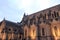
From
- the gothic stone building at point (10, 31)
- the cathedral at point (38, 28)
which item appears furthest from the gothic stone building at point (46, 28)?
the gothic stone building at point (10, 31)

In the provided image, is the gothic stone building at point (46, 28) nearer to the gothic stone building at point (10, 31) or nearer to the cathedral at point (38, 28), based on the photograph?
the cathedral at point (38, 28)

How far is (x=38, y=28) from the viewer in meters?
44.3

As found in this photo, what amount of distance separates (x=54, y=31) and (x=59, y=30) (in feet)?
5.50

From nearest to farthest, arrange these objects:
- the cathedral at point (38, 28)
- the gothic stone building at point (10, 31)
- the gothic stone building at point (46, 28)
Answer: the gothic stone building at point (46, 28) < the cathedral at point (38, 28) < the gothic stone building at point (10, 31)

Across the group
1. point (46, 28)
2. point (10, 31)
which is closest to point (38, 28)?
point (46, 28)

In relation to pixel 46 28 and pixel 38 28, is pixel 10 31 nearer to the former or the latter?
pixel 38 28

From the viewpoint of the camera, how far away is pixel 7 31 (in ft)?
161

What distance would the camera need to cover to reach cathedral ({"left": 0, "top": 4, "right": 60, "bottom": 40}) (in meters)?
41.0

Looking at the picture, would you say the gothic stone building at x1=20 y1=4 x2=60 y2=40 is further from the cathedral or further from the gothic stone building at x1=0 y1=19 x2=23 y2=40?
the gothic stone building at x1=0 y1=19 x2=23 y2=40

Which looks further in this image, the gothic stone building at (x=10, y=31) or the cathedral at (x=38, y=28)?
the gothic stone building at (x=10, y=31)

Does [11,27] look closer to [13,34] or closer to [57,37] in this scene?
[13,34]

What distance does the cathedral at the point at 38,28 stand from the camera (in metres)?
41.0

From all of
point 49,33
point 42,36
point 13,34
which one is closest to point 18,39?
point 13,34

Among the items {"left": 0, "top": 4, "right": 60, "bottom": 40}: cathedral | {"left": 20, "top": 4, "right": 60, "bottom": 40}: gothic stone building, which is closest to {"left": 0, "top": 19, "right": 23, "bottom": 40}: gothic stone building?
{"left": 0, "top": 4, "right": 60, "bottom": 40}: cathedral
